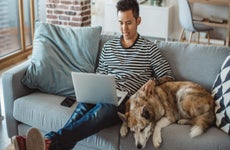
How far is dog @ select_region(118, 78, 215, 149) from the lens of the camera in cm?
211

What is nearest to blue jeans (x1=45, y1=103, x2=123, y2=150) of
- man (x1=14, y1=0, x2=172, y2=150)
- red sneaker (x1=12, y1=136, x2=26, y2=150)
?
man (x1=14, y1=0, x2=172, y2=150)

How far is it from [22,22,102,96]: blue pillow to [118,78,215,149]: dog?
0.56 m

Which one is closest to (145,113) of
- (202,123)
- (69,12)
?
(202,123)

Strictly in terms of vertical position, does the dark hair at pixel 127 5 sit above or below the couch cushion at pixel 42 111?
above

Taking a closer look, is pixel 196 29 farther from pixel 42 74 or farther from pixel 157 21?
pixel 42 74

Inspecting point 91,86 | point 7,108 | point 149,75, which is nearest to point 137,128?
point 91,86

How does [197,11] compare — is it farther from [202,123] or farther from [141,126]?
[141,126]

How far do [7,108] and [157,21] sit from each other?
11.0 feet

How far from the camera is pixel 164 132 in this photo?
7.01 feet

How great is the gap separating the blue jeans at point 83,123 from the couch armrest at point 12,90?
545mm

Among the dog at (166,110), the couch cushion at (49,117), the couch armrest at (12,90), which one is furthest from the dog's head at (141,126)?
the couch armrest at (12,90)

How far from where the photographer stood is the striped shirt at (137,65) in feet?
8.27

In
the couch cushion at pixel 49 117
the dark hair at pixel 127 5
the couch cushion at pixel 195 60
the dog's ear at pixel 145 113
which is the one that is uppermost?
the dark hair at pixel 127 5

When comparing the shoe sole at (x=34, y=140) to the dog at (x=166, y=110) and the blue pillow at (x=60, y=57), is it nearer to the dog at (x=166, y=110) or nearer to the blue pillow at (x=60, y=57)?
the dog at (x=166, y=110)
